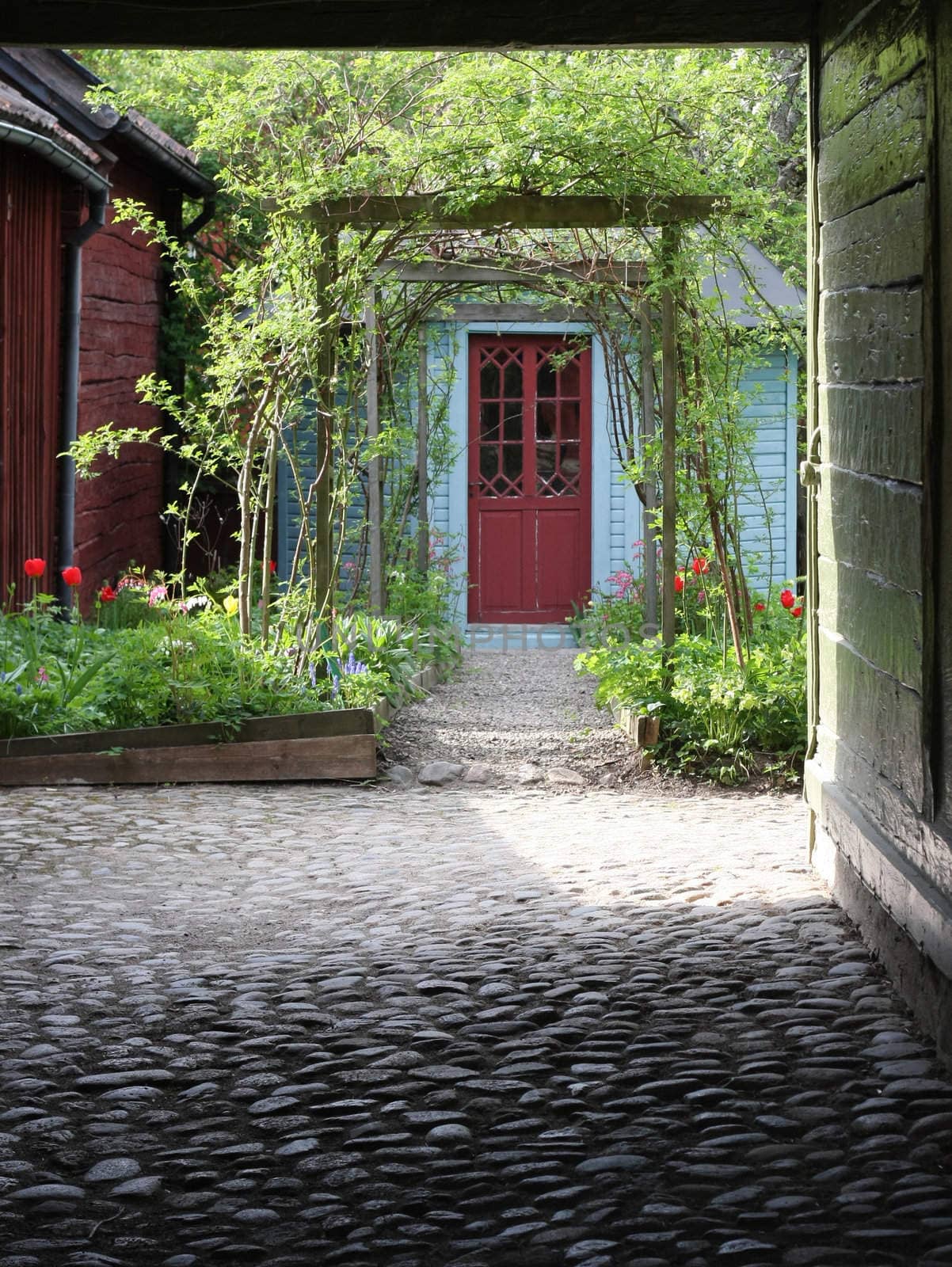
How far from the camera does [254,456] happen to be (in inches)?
332

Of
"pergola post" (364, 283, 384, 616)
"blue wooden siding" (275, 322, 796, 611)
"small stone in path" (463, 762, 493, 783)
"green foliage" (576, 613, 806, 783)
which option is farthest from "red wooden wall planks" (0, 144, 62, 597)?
"green foliage" (576, 613, 806, 783)

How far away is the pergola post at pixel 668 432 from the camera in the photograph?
779 cm

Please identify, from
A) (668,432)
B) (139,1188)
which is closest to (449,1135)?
(139,1188)

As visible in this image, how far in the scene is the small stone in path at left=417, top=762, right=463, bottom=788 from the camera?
731 cm

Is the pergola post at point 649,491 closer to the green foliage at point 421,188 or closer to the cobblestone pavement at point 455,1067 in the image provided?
the green foliage at point 421,188

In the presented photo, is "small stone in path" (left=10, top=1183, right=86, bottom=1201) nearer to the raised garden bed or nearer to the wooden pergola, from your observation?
the raised garden bed

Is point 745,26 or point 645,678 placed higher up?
point 745,26

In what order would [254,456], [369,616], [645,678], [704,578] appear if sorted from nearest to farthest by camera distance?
[645,678] < [254,456] < [704,578] < [369,616]

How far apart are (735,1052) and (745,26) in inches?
118

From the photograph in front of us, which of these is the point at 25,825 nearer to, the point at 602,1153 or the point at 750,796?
the point at 750,796

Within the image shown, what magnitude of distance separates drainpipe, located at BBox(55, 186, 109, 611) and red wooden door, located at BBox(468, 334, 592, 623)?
13.3 ft

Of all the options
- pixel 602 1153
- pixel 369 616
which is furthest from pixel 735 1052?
pixel 369 616

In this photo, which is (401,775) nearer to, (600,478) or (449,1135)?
(449,1135)

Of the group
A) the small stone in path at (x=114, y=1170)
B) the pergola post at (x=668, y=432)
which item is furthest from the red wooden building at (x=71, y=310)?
the small stone in path at (x=114, y=1170)
